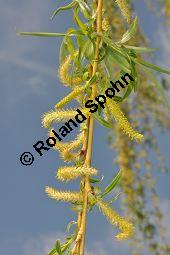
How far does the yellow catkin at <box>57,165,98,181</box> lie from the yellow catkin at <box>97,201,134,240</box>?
5 cm

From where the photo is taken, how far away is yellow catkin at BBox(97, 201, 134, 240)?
0.72 m

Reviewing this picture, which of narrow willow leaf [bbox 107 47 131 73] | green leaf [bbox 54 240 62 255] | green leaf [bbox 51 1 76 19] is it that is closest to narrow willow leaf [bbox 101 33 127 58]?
narrow willow leaf [bbox 107 47 131 73]

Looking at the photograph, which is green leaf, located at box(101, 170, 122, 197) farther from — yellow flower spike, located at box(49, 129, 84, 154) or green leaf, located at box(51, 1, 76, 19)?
green leaf, located at box(51, 1, 76, 19)

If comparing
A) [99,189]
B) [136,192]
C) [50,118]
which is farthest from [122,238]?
[136,192]

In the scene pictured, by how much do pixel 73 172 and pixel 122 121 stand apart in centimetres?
10

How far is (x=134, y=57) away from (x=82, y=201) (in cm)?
22

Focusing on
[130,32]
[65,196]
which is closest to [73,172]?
[65,196]

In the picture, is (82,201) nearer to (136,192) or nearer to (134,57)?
(134,57)

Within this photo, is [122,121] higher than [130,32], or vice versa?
[130,32]

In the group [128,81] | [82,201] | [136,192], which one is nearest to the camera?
[82,201]

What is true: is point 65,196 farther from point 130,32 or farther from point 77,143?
point 130,32

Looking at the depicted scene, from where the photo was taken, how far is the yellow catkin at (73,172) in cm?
69

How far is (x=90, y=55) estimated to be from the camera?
76cm

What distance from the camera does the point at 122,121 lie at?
2.44 ft
